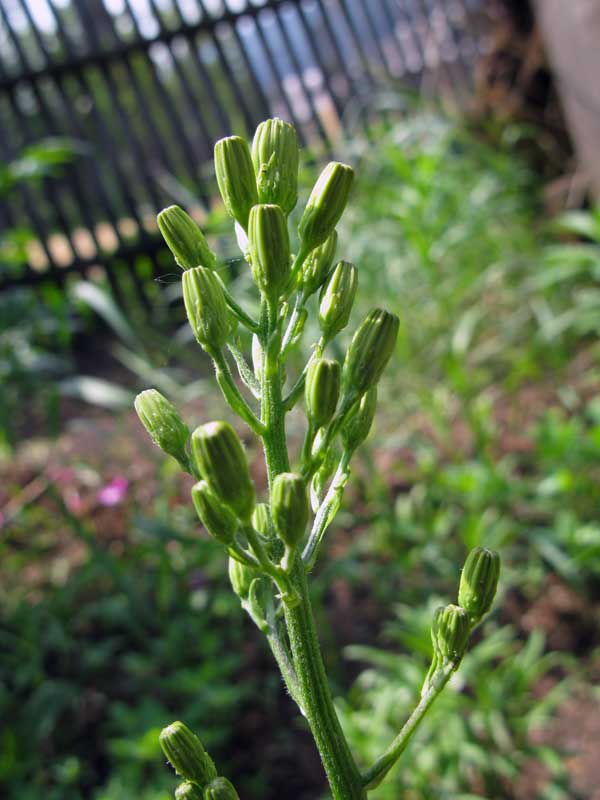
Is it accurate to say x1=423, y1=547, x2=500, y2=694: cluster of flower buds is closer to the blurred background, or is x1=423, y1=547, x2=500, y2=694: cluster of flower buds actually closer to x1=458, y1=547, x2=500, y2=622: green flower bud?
x1=458, y1=547, x2=500, y2=622: green flower bud

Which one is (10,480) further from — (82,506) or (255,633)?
(255,633)

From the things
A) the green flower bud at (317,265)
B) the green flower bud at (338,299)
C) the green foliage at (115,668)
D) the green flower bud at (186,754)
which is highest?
the green flower bud at (317,265)

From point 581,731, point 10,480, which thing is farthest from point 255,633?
point 10,480

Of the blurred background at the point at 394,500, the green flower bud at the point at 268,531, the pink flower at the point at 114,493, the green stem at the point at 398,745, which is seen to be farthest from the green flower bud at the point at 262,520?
the pink flower at the point at 114,493

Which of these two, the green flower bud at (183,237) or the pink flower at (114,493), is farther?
the pink flower at (114,493)

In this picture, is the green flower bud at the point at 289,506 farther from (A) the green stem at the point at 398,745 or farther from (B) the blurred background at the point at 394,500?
(B) the blurred background at the point at 394,500

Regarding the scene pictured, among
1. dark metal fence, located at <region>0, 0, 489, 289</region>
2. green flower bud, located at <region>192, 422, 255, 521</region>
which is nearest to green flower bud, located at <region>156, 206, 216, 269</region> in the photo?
green flower bud, located at <region>192, 422, 255, 521</region>
